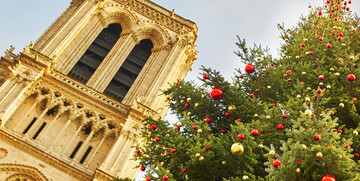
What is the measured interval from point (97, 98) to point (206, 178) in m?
12.2

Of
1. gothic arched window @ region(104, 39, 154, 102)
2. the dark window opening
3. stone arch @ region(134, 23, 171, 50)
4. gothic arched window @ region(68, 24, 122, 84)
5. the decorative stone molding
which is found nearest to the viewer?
the decorative stone molding

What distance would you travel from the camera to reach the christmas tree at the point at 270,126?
4.25 meters

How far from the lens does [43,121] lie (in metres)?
15.6

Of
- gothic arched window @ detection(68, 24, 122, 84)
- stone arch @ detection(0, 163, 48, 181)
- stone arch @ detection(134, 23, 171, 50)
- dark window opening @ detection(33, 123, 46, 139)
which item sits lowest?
stone arch @ detection(0, 163, 48, 181)

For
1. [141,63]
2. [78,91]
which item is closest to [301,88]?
[78,91]

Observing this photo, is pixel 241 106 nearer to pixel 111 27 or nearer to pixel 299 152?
pixel 299 152

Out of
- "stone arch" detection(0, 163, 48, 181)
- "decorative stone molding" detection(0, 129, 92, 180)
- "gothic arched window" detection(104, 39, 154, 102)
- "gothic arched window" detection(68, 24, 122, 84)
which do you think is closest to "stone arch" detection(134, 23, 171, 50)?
"gothic arched window" detection(104, 39, 154, 102)

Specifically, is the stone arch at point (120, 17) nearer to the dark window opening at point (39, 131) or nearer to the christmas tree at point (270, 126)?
the dark window opening at point (39, 131)

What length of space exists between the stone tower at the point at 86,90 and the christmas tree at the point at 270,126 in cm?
803

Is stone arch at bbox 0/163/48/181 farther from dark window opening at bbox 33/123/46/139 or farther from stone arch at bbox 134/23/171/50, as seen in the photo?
stone arch at bbox 134/23/171/50

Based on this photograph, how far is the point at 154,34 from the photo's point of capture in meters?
23.5

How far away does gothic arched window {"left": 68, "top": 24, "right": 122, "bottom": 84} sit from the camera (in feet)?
62.6

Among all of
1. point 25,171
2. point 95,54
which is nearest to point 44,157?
point 25,171

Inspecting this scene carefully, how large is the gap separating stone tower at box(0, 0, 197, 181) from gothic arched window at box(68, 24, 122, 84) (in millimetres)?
63
